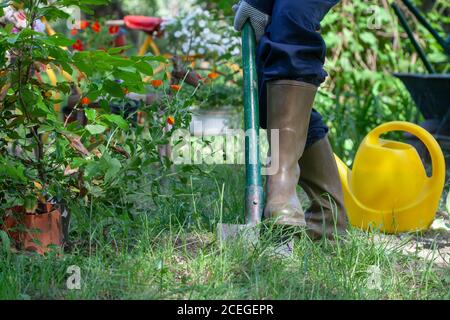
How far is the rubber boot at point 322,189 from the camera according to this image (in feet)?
7.91

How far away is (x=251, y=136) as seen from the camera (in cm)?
225

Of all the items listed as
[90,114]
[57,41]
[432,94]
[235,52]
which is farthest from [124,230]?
[235,52]

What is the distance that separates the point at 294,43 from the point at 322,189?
48 centimetres

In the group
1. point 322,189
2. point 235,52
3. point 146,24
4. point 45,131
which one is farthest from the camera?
point 146,24

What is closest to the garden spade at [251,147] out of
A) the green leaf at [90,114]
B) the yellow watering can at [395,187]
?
the green leaf at [90,114]

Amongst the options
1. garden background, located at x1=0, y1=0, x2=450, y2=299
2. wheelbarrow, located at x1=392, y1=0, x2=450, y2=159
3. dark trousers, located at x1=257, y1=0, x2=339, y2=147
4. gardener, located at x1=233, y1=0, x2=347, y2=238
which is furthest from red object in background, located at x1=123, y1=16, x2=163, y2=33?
dark trousers, located at x1=257, y1=0, x2=339, y2=147

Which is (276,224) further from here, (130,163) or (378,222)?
(378,222)

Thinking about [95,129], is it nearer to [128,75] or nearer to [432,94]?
[128,75]

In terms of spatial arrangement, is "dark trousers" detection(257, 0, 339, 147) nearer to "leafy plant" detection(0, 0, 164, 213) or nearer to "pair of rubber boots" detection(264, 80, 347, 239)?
"pair of rubber boots" detection(264, 80, 347, 239)

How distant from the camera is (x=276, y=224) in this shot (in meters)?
2.18

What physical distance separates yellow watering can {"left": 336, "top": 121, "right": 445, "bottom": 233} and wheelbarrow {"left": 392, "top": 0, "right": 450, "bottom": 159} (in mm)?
864

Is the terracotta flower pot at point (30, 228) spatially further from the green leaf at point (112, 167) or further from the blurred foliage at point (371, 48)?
the blurred foliage at point (371, 48)
